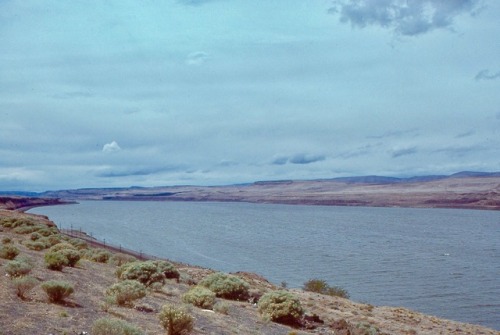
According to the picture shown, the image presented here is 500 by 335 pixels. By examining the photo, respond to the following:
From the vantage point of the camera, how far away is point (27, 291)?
1120 cm

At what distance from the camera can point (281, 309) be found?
1538 centimetres

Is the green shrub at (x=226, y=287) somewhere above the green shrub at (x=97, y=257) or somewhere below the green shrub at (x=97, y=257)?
below

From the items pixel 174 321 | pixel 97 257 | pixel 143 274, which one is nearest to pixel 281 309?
pixel 143 274

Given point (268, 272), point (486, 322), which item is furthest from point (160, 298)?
point (268, 272)

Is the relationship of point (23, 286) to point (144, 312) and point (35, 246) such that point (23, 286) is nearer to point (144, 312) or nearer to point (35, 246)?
point (144, 312)

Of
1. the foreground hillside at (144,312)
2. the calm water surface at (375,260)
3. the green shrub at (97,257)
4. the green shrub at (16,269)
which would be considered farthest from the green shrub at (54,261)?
the calm water surface at (375,260)

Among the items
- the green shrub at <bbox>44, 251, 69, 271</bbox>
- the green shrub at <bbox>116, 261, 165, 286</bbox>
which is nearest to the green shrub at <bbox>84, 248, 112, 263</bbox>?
the green shrub at <bbox>116, 261, 165, 286</bbox>

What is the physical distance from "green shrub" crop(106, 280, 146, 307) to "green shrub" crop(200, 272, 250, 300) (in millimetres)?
4827

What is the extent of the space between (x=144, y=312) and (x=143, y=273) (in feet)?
15.4

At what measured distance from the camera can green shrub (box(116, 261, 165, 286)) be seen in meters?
16.5

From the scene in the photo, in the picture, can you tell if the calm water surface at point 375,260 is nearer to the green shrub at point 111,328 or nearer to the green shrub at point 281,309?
the green shrub at point 281,309

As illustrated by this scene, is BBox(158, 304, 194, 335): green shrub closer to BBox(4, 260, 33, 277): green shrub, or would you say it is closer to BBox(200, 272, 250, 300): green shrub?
BBox(4, 260, 33, 277): green shrub

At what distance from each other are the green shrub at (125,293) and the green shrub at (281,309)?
3.96m

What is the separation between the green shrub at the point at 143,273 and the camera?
1648 cm
